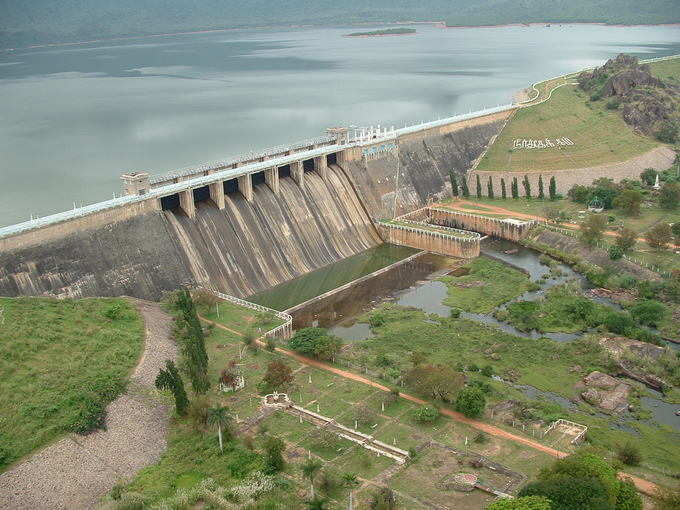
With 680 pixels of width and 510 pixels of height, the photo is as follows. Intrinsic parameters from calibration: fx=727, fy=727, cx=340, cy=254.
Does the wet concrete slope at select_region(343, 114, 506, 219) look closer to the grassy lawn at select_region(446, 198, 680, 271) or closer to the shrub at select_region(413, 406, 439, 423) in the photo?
the grassy lawn at select_region(446, 198, 680, 271)

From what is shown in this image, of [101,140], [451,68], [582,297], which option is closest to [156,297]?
[582,297]

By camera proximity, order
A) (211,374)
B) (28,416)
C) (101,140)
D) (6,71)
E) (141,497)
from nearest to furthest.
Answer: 1. (141,497)
2. (28,416)
3. (211,374)
4. (101,140)
5. (6,71)

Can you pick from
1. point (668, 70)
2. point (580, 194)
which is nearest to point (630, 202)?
point (580, 194)

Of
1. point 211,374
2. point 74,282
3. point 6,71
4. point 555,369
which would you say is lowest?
point 555,369

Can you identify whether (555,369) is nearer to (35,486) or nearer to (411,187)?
(35,486)

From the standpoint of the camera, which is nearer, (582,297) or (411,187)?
(582,297)

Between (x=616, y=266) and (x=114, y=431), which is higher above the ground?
(x=114, y=431)

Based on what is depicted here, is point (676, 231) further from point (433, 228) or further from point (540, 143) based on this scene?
point (540, 143)

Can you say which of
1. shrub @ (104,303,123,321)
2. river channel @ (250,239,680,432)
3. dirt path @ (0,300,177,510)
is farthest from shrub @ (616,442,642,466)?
shrub @ (104,303,123,321)
